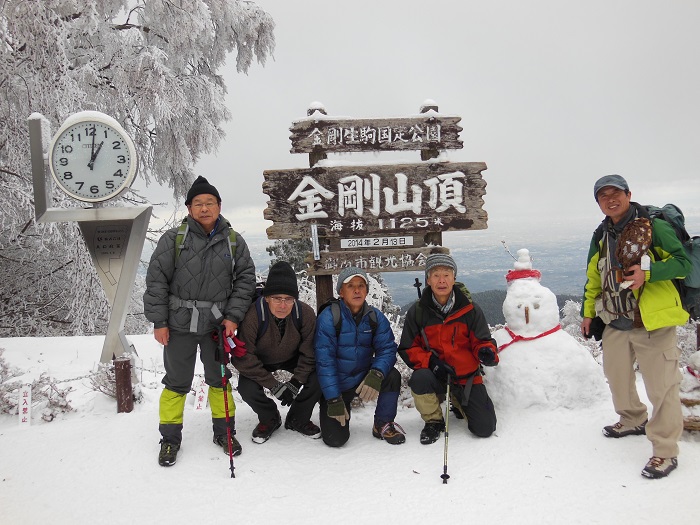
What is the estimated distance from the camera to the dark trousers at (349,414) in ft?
11.8

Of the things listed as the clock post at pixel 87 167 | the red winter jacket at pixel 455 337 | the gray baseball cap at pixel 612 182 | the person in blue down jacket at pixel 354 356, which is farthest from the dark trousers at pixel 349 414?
the clock post at pixel 87 167

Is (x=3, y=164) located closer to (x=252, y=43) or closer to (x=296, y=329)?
(x=252, y=43)

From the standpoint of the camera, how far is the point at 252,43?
33.6 feet

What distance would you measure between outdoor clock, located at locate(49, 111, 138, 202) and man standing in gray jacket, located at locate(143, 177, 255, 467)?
5.22 feet

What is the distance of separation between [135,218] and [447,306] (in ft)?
10.4

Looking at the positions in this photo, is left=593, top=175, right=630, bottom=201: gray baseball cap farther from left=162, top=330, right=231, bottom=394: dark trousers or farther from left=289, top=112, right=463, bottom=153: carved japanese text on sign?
left=162, top=330, right=231, bottom=394: dark trousers

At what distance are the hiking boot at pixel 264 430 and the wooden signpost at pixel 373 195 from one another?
1452mm

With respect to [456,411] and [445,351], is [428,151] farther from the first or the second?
[456,411]

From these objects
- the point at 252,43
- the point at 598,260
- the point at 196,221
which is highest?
the point at 252,43

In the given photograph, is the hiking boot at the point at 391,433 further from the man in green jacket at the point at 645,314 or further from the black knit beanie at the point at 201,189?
the black knit beanie at the point at 201,189

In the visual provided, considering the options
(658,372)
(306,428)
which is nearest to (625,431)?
(658,372)

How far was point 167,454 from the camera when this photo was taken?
3373mm

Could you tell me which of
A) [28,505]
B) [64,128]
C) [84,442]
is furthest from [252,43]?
[28,505]

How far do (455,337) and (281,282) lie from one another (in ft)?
4.57
